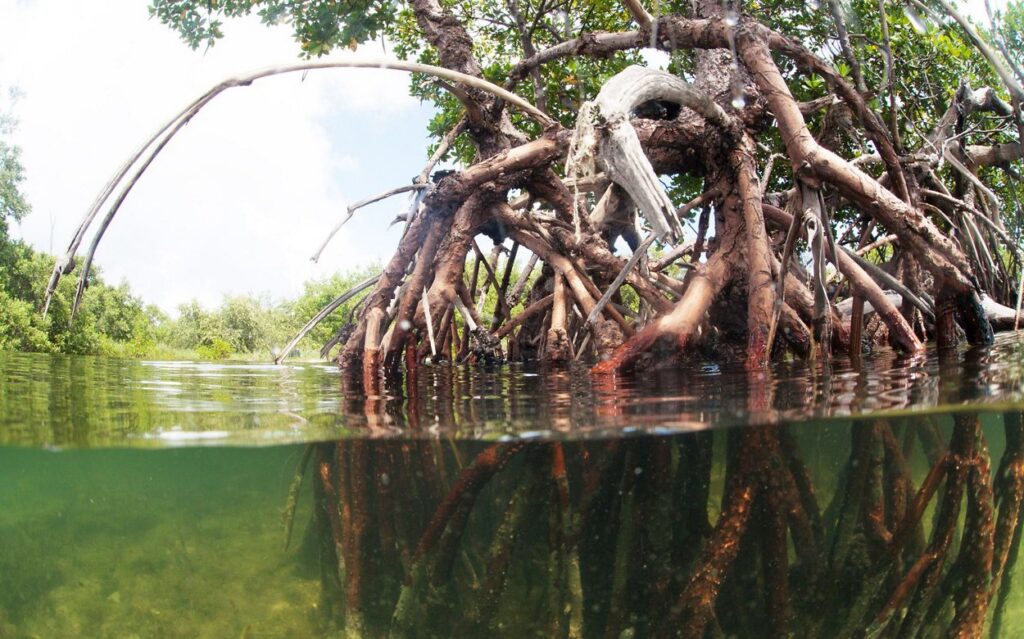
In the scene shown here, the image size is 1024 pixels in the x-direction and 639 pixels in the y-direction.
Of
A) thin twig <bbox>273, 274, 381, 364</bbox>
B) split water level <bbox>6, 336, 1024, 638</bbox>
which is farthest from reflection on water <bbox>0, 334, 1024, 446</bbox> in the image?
thin twig <bbox>273, 274, 381, 364</bbox>

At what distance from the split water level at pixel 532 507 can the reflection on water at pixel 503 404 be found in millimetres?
19

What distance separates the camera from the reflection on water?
3549 mm

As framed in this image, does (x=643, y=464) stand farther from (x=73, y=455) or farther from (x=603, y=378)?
(x=73, y=455)

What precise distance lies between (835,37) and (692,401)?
647 cm

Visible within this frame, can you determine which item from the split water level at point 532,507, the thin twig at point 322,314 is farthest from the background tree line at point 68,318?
the split water level at point 532,507

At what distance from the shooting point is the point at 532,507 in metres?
4.17

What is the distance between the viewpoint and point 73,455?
4.38 meters

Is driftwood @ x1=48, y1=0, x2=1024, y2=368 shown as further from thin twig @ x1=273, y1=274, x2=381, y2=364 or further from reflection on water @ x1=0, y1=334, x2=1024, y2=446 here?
reflection on water @ x1=0, y1=334, x2=1024, y2=446

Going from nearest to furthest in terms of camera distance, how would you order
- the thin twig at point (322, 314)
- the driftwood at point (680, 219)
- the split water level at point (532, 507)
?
the split water level at point (532, 507) → the driftwood at point (680, 219) → the thin twig at point (322, 314)

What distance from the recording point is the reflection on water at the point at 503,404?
140 inches

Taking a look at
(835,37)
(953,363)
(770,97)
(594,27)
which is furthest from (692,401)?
(594,27)

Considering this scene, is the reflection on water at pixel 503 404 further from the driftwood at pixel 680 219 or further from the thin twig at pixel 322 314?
the thin twig at pixel 322 314

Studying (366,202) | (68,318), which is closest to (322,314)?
(366,202)

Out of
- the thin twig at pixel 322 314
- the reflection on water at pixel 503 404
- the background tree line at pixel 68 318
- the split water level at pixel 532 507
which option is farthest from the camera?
the background tree line at pixel 68 318
